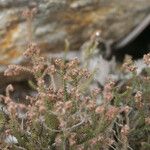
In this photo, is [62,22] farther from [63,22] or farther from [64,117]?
[64,117]

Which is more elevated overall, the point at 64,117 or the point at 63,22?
the point at 64,117

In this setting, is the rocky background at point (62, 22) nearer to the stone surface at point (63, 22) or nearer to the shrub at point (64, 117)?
the stone surface at point (63, 22)

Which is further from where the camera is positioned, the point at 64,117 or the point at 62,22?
the point at 62,22

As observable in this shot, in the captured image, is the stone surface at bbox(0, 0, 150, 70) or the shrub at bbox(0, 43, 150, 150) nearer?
the shrub at bbox(0, 43, 150, 150)

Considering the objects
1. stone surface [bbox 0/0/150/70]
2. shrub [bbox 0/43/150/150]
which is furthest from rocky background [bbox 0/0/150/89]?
shrub [bbox 0/43/150/150]

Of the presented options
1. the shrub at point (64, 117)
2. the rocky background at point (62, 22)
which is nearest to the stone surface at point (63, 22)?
the rocky background at point (62, 22)

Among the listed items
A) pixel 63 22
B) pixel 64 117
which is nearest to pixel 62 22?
pixel 63 22

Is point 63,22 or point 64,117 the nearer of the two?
point 64,117

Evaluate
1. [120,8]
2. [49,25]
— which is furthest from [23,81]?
[120,8]

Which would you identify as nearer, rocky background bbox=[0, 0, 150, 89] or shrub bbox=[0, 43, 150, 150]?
shrub bbox=[0, 43, 150, 150]

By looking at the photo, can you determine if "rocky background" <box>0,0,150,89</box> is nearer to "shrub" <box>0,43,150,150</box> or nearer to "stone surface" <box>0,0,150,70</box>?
"stone surface" <box>0,0,150,70</box>

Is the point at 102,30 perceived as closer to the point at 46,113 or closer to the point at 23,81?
the point at 23,81
